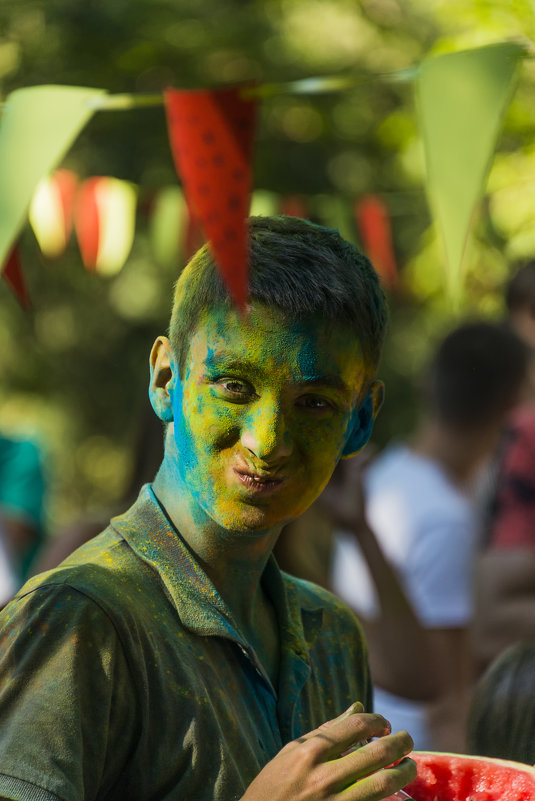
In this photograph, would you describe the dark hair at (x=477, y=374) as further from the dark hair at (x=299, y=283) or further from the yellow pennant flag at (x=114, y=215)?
the dark hair at (x=299, y=283)

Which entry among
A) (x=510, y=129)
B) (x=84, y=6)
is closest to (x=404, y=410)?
(x=84, y=6)

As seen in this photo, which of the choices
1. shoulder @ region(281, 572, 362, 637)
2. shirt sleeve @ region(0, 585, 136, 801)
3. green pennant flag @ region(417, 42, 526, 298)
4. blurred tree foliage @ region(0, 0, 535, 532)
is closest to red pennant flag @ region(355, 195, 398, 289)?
green pennant flag @ region(417, 42, 526, 298)

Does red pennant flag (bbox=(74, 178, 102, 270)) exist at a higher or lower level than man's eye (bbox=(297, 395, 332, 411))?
higher

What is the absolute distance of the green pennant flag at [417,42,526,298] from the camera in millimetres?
2258

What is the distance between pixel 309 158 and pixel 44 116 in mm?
13121

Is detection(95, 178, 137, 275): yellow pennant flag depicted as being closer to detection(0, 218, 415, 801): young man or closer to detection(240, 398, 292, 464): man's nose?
detection(0, 218, 415, 801): young man

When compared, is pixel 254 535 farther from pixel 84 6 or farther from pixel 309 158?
pixel 309 158

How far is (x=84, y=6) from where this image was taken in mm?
13539

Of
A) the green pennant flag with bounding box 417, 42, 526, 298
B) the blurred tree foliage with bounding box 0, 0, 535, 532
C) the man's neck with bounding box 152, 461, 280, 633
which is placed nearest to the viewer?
the man's neck with bounding box 152, 461, 280, 633

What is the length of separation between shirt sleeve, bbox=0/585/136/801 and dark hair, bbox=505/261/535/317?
130 inches

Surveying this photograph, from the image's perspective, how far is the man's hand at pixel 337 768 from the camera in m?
1.32

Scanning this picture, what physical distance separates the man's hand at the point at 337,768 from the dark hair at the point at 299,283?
0.49 m

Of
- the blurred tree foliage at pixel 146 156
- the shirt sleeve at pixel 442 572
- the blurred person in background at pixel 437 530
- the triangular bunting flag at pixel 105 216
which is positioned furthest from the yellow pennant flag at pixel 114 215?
the blurred tree foliage at pixel 146 156

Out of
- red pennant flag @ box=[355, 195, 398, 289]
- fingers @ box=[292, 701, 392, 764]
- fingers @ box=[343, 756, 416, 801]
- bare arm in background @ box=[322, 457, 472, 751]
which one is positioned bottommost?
bare arm in background @ box=[322, 457, 472, 751]
